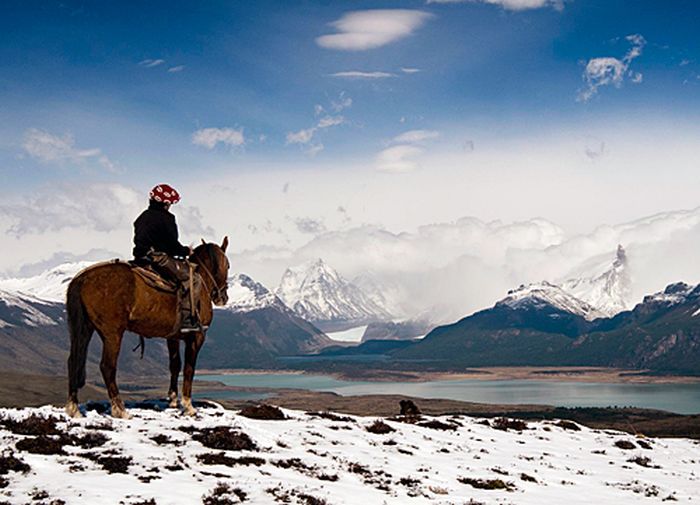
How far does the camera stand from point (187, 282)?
26500mm

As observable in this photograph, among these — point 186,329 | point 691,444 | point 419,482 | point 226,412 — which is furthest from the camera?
point 691,444

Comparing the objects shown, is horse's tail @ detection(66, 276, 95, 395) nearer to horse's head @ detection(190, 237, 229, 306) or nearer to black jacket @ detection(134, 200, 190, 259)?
black jacket @ detection(134, 200, 190, 259)

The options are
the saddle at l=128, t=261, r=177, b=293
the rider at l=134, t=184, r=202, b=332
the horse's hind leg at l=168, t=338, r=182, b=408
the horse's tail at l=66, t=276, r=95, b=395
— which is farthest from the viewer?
the horse's hind leg at l=168, t=338, r=182, b=408

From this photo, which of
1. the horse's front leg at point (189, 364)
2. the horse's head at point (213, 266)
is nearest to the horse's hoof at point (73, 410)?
the horse's front leg at point (189, 364)

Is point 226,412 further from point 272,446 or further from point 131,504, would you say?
point 131,504

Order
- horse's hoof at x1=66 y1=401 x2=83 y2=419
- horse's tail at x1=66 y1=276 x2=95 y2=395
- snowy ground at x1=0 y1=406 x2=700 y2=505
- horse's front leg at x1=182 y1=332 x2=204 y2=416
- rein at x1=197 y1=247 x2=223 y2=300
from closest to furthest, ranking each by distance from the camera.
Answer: snowy ground at x1=0 y1=406 x2=700 y2=505 → horse's tail at x1=66 y1=276 x2=95 y2=395 → horse's hoof at x1=66 y1=401 x2=83 y2=419 → horse's front leg at x1=182 y1=332 x2=204 y2=416 → rein at x1=197 y1=247 x2=223 y2=300

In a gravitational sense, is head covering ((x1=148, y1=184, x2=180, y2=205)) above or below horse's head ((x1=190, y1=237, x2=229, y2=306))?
above

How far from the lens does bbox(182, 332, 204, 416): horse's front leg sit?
27281 millimetres

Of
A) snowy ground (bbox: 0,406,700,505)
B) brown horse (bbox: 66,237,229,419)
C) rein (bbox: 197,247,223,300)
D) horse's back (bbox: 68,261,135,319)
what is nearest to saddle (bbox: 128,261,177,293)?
brown horse (bbox: 66,237,229,419)

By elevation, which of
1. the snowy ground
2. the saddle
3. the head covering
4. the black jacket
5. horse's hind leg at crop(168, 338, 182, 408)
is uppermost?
the head covering

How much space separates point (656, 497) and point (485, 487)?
6371 mm

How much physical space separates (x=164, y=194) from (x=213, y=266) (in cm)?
340

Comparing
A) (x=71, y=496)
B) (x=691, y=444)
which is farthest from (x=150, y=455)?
(x=691, y=444)

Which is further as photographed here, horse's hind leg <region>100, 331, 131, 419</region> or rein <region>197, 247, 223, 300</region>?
rein <region>197, 247, 223, 300</region>
